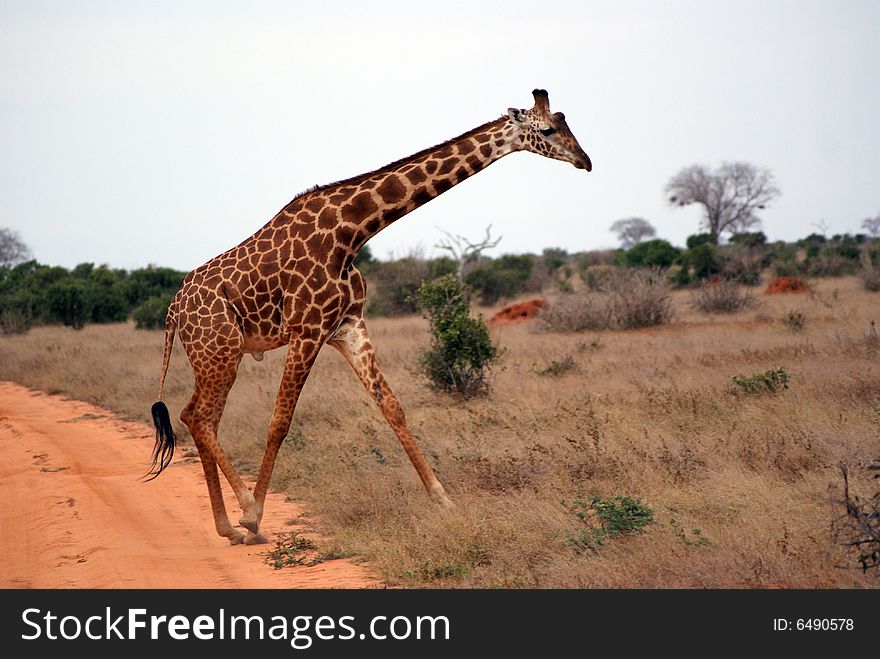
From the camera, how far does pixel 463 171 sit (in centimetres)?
696

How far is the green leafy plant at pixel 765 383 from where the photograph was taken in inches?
388

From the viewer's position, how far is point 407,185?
23.0 ft

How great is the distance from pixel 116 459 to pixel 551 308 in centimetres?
1231

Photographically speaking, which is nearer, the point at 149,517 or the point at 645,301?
the point at 149,517

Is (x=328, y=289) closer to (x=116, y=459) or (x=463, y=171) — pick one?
(x=463, y=171)

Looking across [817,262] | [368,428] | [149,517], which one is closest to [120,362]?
[368,428]

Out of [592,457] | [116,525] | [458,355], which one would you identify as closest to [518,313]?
[458,355]

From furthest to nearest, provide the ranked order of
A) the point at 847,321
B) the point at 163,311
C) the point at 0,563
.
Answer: the point at 163,311, the point at 847,321, the point at 0,563

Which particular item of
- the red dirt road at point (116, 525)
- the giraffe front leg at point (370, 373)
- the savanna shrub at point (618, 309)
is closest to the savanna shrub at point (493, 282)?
the savanna shrub at point (618, 309)

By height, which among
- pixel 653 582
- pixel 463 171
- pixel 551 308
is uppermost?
pixel 463 171

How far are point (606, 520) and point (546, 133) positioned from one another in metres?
2.90

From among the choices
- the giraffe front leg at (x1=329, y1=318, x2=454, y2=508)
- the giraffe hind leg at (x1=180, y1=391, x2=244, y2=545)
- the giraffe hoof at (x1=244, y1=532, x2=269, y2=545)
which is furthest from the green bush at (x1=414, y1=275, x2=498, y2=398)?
the giraffe hoof at (x1=244, y1=532, x2=269, y2=545)

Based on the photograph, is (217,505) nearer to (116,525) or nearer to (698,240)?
(116,525)

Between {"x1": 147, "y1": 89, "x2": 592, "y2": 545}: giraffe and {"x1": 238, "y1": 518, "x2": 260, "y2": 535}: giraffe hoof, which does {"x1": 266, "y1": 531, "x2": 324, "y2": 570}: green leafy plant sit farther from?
{"x1": 147, "y1": 89, "x2": 592, "y2": 545}: giraffe
